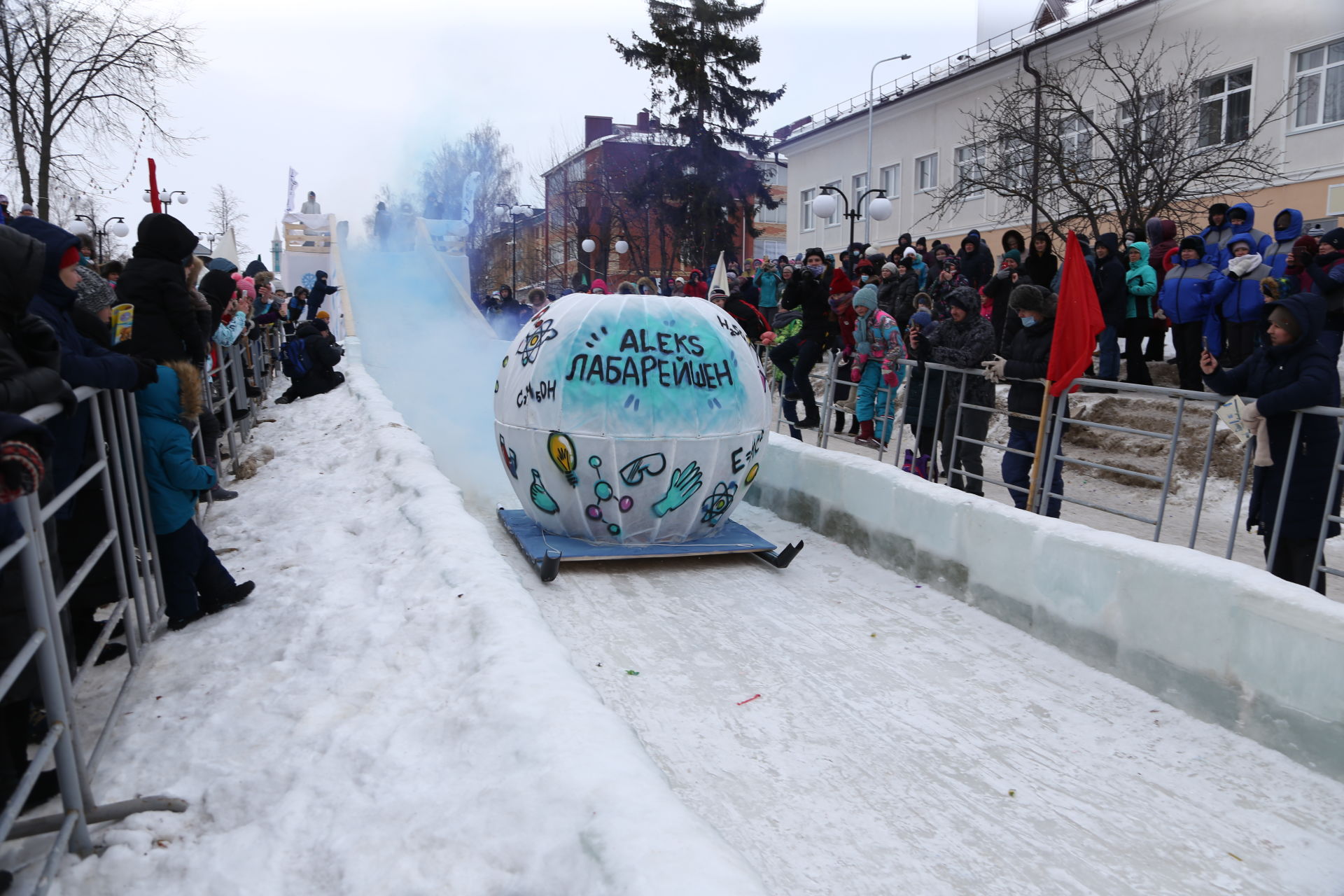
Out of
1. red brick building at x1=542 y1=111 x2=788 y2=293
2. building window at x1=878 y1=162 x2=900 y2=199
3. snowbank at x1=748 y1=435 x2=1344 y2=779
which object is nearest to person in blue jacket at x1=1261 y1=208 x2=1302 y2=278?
snowbank at x1=748 y1=435 x2=1344 y2=779

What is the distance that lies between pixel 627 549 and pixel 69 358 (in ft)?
10.7

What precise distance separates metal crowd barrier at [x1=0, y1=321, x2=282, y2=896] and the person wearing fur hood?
604cm

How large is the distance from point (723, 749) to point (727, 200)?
29127 mm

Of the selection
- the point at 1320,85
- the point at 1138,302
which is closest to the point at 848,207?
the point at 1320,85

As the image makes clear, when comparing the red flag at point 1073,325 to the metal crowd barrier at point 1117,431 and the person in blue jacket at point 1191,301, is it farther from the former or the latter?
the person in blue jacket at point 1191,301

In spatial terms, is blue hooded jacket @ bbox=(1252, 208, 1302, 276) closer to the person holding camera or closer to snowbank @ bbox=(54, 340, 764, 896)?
the person holding camera

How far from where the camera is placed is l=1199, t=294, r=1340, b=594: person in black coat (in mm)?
4539

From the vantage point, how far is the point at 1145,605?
425cm

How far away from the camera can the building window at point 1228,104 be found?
61.6ft

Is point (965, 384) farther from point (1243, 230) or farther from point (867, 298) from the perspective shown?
point (1243, 230)

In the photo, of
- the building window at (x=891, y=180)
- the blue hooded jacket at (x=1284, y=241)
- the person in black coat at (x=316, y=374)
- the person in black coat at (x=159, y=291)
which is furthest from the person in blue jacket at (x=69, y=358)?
the building window at (x=891, y=180)

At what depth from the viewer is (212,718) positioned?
3.47m

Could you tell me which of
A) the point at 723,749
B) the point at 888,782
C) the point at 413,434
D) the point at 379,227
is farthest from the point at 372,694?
the point at 379,227

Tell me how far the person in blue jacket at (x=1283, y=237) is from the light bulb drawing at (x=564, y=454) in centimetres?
672
